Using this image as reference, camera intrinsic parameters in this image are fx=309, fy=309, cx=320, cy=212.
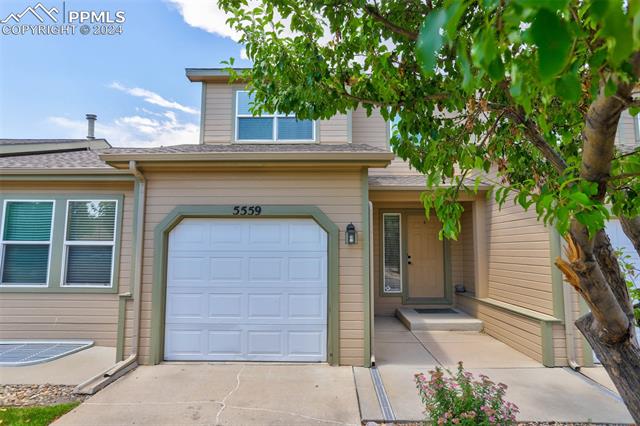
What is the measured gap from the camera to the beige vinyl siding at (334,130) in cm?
724

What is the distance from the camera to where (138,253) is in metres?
4.97

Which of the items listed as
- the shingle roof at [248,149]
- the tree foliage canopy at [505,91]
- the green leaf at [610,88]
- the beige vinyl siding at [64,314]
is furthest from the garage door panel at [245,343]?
the green leaf at [610,88]

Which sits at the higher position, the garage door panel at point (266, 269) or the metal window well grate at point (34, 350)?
the garage door panel at point (266, 269)

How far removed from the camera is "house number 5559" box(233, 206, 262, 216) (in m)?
5.08

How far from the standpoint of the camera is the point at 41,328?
575 cm

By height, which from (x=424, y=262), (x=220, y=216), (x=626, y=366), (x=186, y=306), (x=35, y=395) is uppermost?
(x=220, y=216)

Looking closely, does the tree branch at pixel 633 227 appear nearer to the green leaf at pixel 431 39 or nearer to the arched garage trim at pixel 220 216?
the green leaf at pixel 431 39

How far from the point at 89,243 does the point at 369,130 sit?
6.53 meters

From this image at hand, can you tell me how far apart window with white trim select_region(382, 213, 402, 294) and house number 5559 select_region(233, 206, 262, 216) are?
413 centimetres

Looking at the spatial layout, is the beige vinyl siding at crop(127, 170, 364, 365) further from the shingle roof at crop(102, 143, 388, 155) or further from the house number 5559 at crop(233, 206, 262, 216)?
the shingle roof at crop(102, 143, 388, 155)

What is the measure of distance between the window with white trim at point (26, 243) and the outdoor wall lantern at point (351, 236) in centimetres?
563

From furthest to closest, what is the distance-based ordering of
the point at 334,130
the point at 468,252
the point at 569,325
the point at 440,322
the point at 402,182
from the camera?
the point at 468,252 < the point at 334,130 < the point at 402,182 < the point at 440,322 < the point at 569,325

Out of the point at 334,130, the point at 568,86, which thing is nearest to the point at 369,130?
the point at 334,130

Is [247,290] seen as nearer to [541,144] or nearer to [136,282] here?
[136,282]
